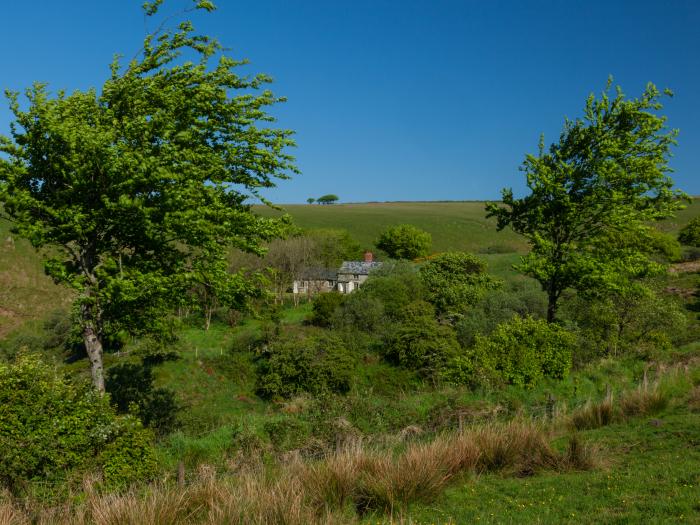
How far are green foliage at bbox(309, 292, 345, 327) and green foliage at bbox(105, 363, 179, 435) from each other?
63.1 ft

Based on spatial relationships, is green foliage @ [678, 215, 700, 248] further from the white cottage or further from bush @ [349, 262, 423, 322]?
bush @ [349, 262, 423, 322]

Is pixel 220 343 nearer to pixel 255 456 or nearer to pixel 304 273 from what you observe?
pixel 304 273

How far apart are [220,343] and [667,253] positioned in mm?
56422

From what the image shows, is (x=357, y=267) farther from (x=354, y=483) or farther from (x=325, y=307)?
(x=354, y=483)

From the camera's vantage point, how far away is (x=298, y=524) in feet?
18.1

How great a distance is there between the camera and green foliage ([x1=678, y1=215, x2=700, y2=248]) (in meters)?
72.2

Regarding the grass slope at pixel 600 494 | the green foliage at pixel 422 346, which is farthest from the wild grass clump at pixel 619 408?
the green foliage at pixel 422 346

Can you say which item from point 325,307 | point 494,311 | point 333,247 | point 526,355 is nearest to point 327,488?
point 526,355

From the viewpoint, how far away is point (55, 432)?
773 cm

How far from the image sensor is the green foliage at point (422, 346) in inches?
1195

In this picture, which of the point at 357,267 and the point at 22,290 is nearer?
the point at 22,290

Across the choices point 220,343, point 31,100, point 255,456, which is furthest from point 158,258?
point 220,343

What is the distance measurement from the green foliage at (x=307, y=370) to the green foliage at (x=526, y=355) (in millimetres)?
14906

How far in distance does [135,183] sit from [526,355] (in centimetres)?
1261
